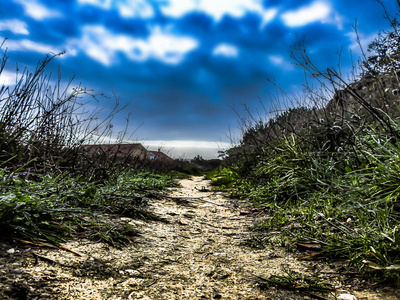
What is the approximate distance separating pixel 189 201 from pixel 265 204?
4.08ft

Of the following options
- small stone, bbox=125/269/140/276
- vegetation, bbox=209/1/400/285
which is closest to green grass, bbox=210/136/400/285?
vegetation, bbox=209/1/400/285

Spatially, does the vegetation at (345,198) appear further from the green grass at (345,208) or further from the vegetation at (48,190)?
the vegetation at (48,190)

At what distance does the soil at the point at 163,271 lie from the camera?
121 centimetres

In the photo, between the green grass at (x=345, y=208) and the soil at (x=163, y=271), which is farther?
the green grass at (x=345, y=208)

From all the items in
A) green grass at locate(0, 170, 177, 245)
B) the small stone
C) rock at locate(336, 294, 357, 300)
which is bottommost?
the small stone

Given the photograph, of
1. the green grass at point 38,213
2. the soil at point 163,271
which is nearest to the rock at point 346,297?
the soil at point 163,271

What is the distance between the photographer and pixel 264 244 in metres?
2.17

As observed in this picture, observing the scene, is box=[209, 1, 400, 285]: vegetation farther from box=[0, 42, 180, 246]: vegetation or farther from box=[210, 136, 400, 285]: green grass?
box=[0, 42, 180, 246]: vegetation

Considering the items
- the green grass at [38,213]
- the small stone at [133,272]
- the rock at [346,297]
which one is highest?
the green grass at [38,213]

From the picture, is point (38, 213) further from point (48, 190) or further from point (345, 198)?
point (345, 198)

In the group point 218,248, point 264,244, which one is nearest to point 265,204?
point 264,244

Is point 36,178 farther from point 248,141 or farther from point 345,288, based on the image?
point 248,141

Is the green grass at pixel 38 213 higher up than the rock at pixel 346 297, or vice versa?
the green grass at pixel 38 213

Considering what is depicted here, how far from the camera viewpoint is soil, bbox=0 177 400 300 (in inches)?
47.7
